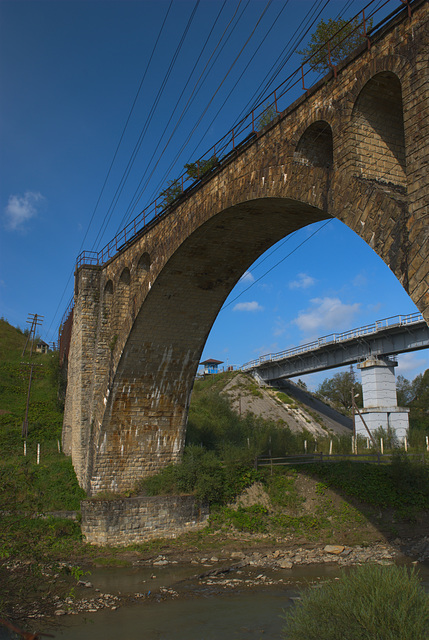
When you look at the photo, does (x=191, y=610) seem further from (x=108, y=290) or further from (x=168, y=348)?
(x=108, y=290)

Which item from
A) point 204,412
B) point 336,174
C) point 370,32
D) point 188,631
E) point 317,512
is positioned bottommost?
point 188,631

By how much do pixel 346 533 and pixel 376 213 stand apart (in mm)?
12163

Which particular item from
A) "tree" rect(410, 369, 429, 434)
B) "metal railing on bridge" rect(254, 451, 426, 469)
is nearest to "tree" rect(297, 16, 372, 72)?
"metal railing on bridge" rect(254, 451, 426, 469)

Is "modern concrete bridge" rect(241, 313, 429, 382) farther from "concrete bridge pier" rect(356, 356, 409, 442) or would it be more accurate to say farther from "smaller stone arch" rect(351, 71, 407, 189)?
"smaller stone arch" rect(351, 71, 407, 189)

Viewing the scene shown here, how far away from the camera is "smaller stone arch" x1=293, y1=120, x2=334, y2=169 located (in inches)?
347

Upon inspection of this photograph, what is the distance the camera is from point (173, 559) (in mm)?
14789

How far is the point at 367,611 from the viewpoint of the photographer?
6078 millimetres

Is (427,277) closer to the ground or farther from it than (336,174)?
closer to the ground

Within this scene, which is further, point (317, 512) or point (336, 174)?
point (317, 512)

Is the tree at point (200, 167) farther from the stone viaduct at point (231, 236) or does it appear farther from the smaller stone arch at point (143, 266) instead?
the smaller stone arch at point (143, 266)

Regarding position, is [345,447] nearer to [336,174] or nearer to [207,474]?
[207,474]

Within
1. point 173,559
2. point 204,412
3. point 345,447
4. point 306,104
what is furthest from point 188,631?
point 204,412

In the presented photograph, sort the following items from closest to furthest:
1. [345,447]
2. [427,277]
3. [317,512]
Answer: [427,277] < [317,512] < [345,447]

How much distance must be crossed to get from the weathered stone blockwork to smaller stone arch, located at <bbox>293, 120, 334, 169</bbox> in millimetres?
11621
